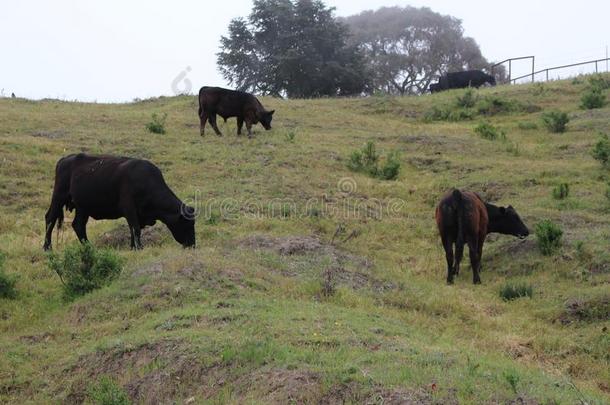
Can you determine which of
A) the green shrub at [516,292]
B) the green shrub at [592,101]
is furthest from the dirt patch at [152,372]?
the green shrub at [592,101]

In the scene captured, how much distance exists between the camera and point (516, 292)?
12906 mm

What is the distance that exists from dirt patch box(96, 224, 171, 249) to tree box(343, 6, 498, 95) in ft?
147

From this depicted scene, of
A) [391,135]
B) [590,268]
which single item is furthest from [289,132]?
[590,268]

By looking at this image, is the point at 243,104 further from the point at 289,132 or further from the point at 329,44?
the point at 329,44

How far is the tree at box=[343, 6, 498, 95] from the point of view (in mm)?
60031

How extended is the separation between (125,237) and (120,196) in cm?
122

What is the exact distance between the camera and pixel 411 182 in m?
20.9

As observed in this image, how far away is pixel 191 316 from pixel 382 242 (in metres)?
6.90

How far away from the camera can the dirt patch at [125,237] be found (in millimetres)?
14445

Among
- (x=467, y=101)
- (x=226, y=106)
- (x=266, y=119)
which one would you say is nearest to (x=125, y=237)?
(x=226, y=106)

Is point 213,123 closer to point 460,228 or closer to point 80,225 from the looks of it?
point 80,225

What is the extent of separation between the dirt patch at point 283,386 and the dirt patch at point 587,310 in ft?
17.4

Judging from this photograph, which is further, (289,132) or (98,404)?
(289,132)

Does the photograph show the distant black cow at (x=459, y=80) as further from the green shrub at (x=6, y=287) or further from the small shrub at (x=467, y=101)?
the green shrub at (x=6, y=287)
